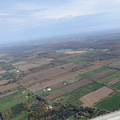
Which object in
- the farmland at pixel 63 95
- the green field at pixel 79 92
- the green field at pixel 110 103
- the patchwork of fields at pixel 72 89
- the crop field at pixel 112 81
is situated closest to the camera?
the green field at pixel 110 103

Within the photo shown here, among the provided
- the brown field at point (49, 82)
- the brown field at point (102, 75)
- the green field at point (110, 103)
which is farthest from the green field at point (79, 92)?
the brown field at point (49, 82)

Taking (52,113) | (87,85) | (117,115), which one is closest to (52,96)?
(52,113)

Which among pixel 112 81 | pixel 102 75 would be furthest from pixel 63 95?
pixel 102 75

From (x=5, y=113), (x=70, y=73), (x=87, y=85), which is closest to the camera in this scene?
(x=5, y=113)

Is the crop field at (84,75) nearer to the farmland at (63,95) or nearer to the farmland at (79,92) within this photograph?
the farmland at (63,95)

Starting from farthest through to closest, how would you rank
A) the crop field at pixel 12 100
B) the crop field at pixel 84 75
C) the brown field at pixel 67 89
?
the crop field at pixel 84 75 → the brown field at pixel 67 89 → the crop field at pixel 12 100

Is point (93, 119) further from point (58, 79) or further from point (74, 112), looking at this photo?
point (58, 79)
